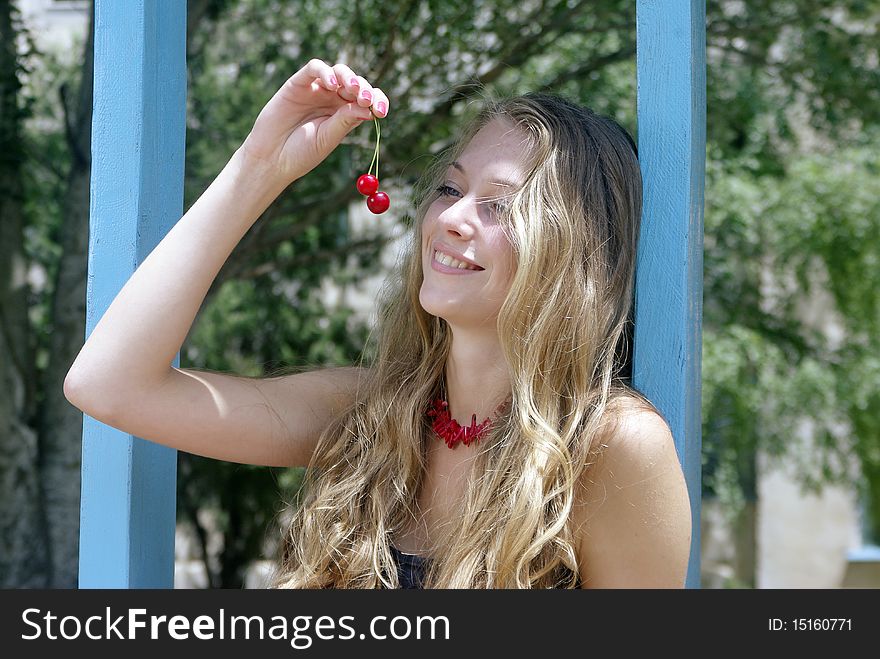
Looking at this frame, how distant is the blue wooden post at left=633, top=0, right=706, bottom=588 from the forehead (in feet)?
0.63

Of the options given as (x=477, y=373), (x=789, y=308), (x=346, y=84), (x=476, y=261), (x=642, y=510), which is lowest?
(x=642, y=510)

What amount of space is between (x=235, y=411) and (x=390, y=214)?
2.75 metres

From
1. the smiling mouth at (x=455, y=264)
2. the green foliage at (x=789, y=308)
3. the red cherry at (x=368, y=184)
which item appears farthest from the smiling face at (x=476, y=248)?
the green foliage at (x=789, y=308)

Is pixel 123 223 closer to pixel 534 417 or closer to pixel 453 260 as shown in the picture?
pixel 453 260

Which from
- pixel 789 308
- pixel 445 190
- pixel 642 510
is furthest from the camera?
pixel 789 308

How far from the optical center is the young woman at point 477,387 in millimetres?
1465

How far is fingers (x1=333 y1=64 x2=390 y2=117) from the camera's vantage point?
56.7 inches

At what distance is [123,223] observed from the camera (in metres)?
1.51

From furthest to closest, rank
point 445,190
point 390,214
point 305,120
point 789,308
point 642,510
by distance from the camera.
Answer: point 789,308 → point 390,214 → point 445,190 → point 305,120 → point 642,510

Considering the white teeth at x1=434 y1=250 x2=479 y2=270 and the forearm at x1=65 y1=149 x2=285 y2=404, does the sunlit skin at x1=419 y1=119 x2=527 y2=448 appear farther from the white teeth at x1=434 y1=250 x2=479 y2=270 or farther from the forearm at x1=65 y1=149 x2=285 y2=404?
the forearm at x1=65 y1=149 x2=285 y2=404

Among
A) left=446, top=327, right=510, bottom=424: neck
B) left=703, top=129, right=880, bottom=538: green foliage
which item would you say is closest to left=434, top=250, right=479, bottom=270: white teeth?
left=446, top=327, right=510, bottom=424: neck

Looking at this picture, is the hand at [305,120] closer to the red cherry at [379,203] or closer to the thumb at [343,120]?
the thumb at [343,120]

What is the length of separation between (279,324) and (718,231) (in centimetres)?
215

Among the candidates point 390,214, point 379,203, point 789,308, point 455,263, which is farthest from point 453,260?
point 789,308
